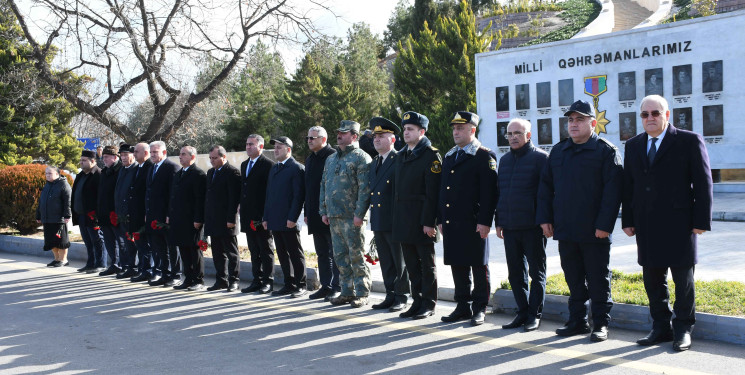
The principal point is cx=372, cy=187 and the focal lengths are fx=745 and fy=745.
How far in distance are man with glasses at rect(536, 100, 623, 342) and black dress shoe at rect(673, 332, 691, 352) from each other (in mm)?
586

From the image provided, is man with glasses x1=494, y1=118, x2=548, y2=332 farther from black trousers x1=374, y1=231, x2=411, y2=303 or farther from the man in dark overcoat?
black trousers x1=374, y1=231, x2=411, y2=303

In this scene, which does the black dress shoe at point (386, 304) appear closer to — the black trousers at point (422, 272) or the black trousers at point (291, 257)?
the black trousers at point (422, 272)

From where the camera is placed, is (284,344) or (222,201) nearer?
(284,344)

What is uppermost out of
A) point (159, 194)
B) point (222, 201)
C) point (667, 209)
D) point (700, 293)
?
point (159, 194)

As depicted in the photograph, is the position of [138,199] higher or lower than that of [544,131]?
lower

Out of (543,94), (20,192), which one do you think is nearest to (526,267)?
(20,192)

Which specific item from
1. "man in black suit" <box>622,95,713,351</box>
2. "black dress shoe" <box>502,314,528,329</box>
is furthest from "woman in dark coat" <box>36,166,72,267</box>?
"man in black suit" <box>622,95,713,351</box>

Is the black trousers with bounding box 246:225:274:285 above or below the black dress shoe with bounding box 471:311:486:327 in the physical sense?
above

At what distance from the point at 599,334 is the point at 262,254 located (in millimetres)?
4776

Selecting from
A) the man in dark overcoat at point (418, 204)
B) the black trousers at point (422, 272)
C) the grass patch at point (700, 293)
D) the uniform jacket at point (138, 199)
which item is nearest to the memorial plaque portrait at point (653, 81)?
the grass patch at point (700, 293)

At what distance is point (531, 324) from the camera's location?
6.73m

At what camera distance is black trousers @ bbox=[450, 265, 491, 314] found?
7.20m

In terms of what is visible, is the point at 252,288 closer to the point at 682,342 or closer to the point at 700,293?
the point at 700,293

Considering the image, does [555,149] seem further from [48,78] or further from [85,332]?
[48,78]
